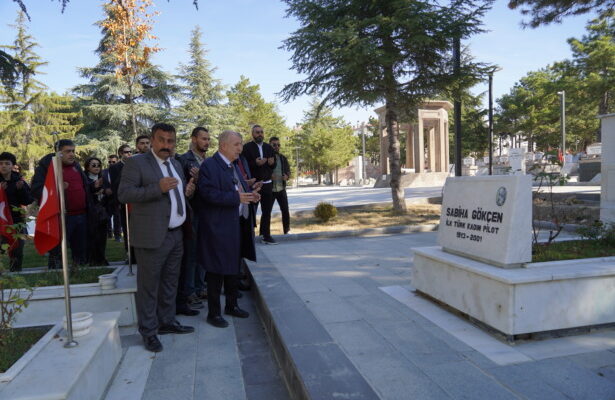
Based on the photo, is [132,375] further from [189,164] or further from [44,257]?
[44,257]

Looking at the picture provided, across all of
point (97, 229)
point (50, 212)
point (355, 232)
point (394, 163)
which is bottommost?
point (355, 232)

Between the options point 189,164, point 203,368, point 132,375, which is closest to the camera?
point 132,375

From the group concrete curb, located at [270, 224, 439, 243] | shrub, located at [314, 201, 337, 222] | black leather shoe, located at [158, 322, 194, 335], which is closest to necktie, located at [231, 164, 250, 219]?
black leather shoe, located at [158, 322, 194, 335]

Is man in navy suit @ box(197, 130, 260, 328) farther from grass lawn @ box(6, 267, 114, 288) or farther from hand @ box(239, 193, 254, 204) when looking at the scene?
grass lawn @ box(6, 267, 114, 288)

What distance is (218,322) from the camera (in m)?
4.21

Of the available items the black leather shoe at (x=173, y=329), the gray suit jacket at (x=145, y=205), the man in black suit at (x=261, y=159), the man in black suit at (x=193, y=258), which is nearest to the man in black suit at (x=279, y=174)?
the man in black suit at (x=261, y=159)

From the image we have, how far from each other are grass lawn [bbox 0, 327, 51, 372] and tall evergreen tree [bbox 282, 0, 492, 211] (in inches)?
352

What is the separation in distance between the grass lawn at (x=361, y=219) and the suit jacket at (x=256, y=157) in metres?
2.82

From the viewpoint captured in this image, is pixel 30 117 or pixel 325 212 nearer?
pixel 325 212

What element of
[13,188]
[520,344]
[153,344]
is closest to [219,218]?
[153,344]

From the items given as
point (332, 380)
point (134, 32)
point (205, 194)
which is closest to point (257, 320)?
point (205, 194)

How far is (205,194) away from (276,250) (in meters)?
3.64

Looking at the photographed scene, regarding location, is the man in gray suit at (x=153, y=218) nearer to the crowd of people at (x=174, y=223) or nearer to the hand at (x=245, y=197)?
the crowd of people at (x=174, y=223)

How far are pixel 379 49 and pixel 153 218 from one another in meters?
8.97
